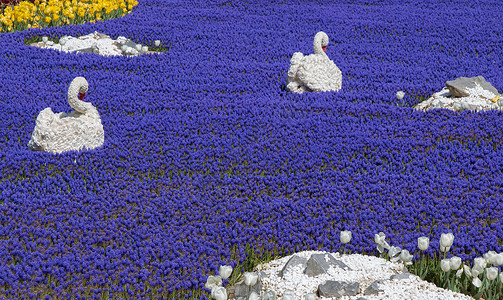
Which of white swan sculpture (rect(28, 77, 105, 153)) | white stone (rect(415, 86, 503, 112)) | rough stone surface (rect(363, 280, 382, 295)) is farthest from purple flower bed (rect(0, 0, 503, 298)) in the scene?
rough stone surface (rect(363, 280, 382, 295))

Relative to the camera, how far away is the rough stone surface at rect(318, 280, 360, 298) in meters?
4.96

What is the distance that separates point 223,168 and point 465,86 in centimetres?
467

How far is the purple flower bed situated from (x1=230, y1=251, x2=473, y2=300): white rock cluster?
0.38m

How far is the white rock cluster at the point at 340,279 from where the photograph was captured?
497cm

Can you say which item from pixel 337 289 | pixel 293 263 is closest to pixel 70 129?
pixel 293 263

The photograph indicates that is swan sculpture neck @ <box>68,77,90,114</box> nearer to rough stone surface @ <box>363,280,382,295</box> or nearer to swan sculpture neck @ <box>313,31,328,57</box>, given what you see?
swan sculpture neck @ <box>313,31,328,57</box>

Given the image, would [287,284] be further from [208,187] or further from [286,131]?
[286,131]

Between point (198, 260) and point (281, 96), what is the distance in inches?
197

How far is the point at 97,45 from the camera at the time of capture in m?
12.7

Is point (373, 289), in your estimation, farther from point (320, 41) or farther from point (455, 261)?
point (320, 41)

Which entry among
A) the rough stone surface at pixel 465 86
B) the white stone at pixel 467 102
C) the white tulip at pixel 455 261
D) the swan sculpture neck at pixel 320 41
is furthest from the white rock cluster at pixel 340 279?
the swan sculpture neck at pixel 320 41

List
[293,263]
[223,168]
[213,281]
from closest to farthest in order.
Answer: [213,281], [293,263], [223,168]

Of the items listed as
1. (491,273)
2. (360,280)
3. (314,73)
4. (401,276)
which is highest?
(314,73)

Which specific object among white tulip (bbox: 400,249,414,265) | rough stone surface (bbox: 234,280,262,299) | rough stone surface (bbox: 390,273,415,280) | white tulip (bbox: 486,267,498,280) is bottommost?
rough stone surface (bbox: 234,280,262,299)
